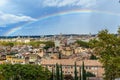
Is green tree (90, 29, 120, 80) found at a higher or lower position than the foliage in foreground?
higher

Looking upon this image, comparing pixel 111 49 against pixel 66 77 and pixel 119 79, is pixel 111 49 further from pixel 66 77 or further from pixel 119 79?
pixel 66 77

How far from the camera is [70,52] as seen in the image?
102625 mm

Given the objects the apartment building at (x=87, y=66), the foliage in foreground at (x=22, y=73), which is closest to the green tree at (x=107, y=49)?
the foliage in foreground at (x=22, y=73)

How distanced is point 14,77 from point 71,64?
2287cm

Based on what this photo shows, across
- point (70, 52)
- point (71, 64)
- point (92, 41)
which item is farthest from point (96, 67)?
point (92, 41)

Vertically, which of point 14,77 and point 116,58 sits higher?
point 116,58

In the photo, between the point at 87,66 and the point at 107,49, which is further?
the point at 87,66

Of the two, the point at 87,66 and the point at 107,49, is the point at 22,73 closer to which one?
the point at 87,66

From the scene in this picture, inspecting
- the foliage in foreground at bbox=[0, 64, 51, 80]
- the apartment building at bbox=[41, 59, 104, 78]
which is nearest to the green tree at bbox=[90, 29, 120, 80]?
the foliage in foreground at bbox=[0, 64, 51, 80]

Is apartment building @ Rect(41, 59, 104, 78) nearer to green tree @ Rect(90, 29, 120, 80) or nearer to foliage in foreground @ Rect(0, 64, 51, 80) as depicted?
foliage in foreground @ Rect(0, 64, 51, 80)

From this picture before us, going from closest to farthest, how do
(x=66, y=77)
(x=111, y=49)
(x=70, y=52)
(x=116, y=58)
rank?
(x=116, y=58) < (x=111, y=49) < (x=66, y=77) < (x=70, y=52)

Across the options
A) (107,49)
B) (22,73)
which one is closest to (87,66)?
(22,73)

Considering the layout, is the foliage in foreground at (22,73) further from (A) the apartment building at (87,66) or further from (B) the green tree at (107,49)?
(B) the green tree at (107,49)

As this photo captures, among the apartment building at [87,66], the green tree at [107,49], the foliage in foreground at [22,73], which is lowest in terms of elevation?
the apartment building at [87,66]
